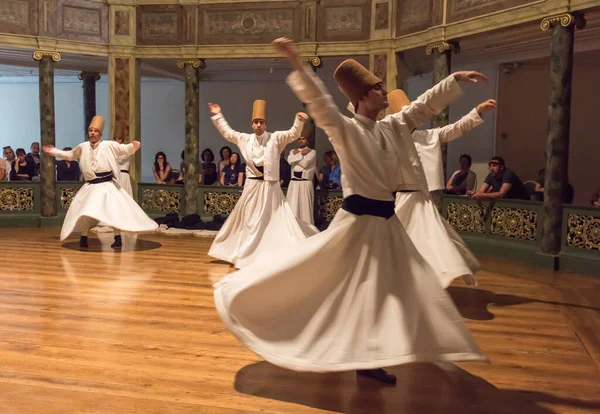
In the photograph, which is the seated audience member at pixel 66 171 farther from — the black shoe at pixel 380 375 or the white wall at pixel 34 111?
the black shoe at pixel 380 375

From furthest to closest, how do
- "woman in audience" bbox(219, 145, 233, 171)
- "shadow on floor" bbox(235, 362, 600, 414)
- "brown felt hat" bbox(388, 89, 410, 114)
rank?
"woman in audience" bbox(219, 145, 233, 171), "brown felt hat" bbox(388, 89, 410, 114), "shadow on floor" bbox(235, 362, 600, 414)

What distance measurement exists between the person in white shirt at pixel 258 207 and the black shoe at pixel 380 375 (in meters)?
2.96

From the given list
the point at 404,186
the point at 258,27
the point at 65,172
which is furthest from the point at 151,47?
the point at 404,186

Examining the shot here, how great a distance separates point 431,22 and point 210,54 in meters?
3.73

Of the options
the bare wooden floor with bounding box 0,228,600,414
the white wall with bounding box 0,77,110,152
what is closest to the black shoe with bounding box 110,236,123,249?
the bare wooden floor with bounding box 0,228,600,414

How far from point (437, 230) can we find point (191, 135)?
21.0 feet

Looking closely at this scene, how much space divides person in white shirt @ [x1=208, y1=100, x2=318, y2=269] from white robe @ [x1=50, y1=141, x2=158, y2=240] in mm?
1399

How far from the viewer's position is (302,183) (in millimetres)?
9328

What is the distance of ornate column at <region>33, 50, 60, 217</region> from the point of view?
971cm


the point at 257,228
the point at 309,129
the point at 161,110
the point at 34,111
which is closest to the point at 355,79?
the point at 257,228

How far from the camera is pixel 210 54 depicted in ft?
33.2

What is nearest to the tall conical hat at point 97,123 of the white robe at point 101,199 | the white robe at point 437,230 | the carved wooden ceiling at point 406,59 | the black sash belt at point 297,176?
the white robe at point 101,199

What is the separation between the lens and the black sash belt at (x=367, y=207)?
2992mm

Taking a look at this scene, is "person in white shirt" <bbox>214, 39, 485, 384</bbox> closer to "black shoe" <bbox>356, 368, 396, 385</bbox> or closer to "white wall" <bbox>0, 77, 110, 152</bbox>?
"black shoe" <bbox>356, 368, 396, 385</bbox>
